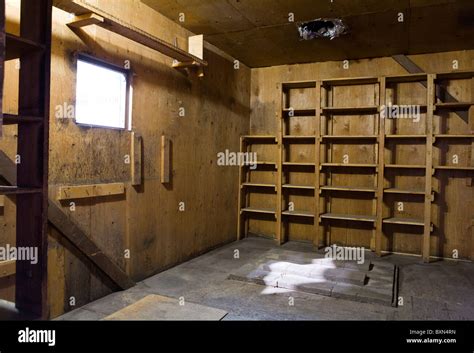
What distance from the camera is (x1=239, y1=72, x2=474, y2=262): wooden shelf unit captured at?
161 inches

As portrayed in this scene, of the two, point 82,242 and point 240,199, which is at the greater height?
point 240,199

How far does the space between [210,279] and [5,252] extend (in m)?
1.75

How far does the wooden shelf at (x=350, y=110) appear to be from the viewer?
4468mm

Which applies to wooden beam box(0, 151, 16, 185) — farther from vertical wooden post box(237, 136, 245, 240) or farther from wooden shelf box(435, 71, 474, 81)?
wooden shelf box(435, 71, 474, 81)

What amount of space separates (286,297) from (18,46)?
2.54 meters

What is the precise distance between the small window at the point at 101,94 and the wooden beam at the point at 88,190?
49 centimetres

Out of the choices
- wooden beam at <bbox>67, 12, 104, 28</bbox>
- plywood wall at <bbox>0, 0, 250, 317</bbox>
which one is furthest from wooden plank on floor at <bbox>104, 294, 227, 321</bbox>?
wooden beam at <bbox>67, 12, 104, 28</bbox>

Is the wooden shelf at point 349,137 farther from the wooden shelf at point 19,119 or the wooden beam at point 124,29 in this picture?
the wooden shelf at point 19,119

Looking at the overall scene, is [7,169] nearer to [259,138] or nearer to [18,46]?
[18,46]

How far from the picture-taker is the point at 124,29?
266 cm

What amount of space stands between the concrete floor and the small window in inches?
56.7

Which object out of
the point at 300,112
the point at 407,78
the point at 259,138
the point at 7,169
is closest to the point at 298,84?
the point at 300,112

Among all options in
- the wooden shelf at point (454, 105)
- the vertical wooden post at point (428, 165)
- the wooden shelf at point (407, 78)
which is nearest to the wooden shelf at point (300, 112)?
the wooden shelf at point (407, 78)
